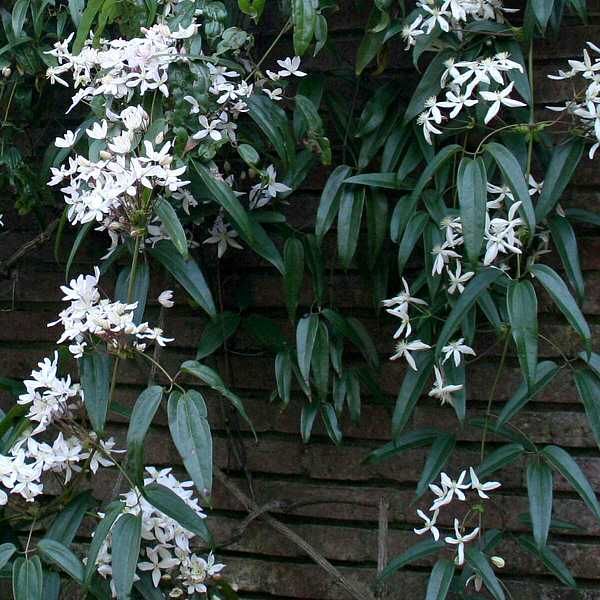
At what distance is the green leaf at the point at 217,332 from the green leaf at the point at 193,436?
0.37 m

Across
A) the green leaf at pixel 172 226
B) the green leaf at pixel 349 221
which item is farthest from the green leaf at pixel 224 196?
the green leaf at pixel 349 221

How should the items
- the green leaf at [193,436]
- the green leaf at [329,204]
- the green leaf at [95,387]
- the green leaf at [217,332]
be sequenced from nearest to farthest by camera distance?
the green leaf at [193,436] < the green leaf at [95,387] < the green leaf at [329,204] < the green leaf at [217,332]

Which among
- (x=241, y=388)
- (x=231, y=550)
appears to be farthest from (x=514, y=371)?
(x=231, y=550)

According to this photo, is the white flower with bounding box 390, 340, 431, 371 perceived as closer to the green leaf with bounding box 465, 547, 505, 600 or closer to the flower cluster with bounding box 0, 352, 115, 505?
the green leaf with bounding box 465, 547, 505, 600

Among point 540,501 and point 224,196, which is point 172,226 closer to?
point 224,196

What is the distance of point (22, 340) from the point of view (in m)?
2.19

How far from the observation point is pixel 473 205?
4.74 feet

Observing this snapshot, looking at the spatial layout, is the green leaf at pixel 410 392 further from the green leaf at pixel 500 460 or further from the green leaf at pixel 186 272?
the green leaf at pixel 186 272

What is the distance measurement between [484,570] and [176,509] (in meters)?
0.48

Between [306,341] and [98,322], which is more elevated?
[98,322]

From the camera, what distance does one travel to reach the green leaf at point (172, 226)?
1.40 m

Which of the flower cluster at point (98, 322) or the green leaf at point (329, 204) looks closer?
the flower cluster at point (98, 322)

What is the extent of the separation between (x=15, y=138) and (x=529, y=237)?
1198 mm

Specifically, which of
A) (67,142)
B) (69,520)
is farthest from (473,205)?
(69,520)
